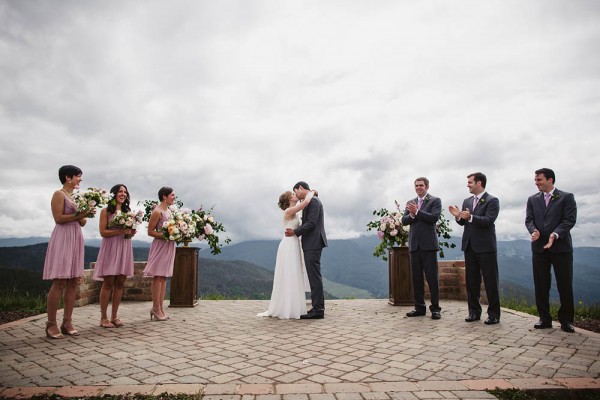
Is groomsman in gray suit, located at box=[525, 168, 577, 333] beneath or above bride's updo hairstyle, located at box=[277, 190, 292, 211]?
beneath

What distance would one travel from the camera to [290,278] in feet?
20.9

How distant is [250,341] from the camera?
172 inches

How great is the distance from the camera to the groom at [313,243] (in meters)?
6.17

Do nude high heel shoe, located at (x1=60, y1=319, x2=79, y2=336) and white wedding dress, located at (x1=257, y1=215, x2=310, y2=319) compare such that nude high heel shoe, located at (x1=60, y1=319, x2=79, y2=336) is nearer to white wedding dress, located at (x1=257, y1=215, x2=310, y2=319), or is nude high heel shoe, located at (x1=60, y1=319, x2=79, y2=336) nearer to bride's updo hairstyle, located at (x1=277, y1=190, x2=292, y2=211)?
white wedding dress, located at (x1=257, y1=215, x2=310, y2=319)

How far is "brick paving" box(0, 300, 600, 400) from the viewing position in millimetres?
2791

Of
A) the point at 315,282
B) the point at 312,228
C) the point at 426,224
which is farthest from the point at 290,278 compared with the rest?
the point at 426,224

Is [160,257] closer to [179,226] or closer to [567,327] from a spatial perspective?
[179,226]

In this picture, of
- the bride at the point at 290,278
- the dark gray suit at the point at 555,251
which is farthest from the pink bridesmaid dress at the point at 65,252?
the dark gray suit at the point at 555,251

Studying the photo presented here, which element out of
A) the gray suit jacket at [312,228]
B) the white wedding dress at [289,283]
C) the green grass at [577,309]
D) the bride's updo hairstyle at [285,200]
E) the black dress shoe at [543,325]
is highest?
the bride's updo hairstyle at [285,200]

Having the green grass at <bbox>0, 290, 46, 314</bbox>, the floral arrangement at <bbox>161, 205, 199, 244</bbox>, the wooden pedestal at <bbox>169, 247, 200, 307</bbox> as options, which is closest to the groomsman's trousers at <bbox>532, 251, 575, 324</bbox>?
the floral arrangement at <bbox>161, 205, 199, 244</bbox>

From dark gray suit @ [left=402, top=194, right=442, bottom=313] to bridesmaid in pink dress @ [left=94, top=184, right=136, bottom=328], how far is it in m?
4.67

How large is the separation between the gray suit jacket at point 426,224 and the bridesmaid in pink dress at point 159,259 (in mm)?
4229

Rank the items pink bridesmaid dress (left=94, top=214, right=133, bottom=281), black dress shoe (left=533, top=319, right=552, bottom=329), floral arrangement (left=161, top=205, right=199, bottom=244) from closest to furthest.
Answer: black dress shoe (left=533, top=319, right=552, bottom=329)
pink bridesmaid dress (left=94, top=214, right=133, bottom=281)
floral arrangement (left=161, top=205, right=199, bottom=244)

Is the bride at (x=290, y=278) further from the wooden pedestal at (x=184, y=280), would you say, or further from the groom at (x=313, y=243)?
the wooden pedestal at (x=184, y=280)
